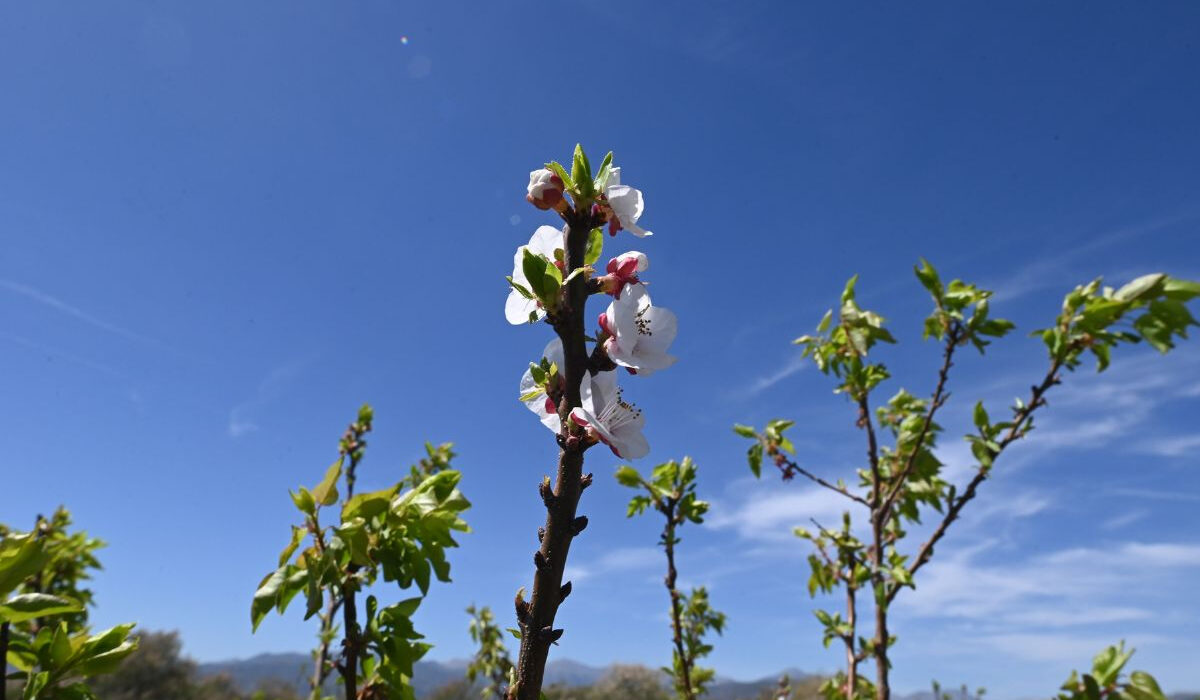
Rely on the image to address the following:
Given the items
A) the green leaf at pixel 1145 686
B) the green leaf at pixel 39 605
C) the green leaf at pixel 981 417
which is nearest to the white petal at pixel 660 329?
the green leaf at pixel 39 605

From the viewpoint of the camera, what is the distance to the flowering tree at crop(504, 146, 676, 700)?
131 cm

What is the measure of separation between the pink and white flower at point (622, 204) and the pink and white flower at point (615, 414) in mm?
399

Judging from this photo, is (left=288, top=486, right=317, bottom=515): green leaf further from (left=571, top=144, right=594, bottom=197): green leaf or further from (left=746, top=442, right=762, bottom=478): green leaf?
(left=746, top=442, right=762, bottom=478): green leaf

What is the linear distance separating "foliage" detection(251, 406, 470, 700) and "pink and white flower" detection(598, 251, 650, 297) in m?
1.11

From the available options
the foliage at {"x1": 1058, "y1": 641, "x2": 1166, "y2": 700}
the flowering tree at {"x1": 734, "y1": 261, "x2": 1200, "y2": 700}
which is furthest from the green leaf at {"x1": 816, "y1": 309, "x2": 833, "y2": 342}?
the foliage at {"x1": 1058, "y1": 641, "x2": 1166, "y2": 700}

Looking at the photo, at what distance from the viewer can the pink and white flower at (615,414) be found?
1.48 metres

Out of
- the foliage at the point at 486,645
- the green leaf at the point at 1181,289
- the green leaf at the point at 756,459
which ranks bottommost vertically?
the foliage at the point at 486,645

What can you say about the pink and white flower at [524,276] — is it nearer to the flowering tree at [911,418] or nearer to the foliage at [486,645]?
the flowering tree at [911,418]

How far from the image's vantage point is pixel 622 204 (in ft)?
5.37

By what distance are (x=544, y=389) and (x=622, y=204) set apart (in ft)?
1.66

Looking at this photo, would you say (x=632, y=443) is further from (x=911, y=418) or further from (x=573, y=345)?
(x=911, y=418)

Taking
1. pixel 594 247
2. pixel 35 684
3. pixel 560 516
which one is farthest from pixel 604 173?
pixel 35 684

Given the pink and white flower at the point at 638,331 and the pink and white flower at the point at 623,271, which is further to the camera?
the pink and white flower at the point at 623,271

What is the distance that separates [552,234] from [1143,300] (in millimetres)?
3996
